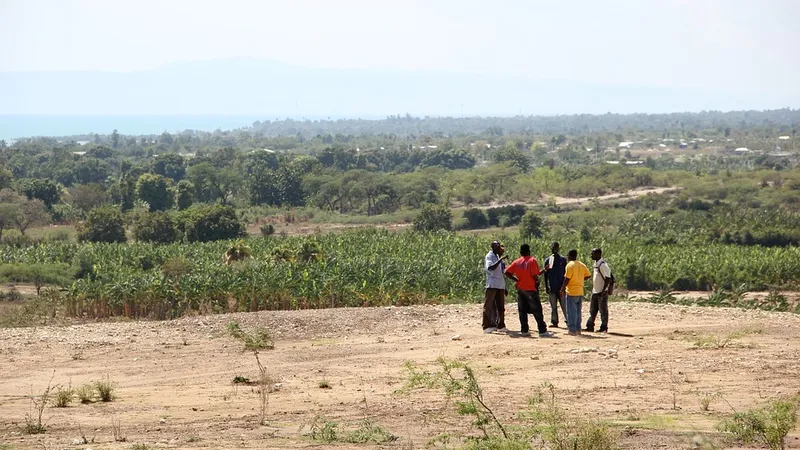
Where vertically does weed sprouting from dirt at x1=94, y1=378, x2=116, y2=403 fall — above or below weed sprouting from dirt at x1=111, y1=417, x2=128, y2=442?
below

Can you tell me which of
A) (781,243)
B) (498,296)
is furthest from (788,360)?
(781,243)

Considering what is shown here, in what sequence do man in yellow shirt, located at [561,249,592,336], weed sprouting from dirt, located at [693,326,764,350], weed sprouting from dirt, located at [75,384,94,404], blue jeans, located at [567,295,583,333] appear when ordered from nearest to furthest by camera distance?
weed sprouting from dirt, located at [75,384,94,404] → weed sprouting from dirt, located at [693,326,764,350] → man in yellow shirt, located at [561,249,592,336] → blue jeans, located at [567,295,583,333]

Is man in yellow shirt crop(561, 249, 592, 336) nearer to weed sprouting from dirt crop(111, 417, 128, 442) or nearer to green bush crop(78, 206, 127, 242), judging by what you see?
weed sprouting from dirt crop(111, 417, 128, 442)

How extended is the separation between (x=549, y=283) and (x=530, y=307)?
65 centimetres

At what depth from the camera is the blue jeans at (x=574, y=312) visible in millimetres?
14508

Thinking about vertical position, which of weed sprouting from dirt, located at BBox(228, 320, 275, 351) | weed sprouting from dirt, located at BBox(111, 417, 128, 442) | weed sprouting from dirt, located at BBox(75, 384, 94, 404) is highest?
weed sprouting from dirt, located at BBox(111, 417, 128, 442)

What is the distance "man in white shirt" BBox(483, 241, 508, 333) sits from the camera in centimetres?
1445

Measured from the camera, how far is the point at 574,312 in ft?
47.8

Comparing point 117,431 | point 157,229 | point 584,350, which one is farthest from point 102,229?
point 117,431

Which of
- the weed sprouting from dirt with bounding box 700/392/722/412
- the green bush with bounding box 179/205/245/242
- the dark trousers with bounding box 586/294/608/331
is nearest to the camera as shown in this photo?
the weed sprouting from dirt with bounding box 700/392/722/412

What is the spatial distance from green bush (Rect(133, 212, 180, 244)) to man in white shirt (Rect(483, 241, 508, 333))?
136 ft

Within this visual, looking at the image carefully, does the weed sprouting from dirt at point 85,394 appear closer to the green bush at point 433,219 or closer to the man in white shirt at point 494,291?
the man in white shirt at point 494,291

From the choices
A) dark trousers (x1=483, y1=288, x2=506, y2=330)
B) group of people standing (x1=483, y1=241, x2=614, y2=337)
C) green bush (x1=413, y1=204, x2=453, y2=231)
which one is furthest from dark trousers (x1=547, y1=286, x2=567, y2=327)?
green bush (x1=413, y1=204, x2=453, y2=231)

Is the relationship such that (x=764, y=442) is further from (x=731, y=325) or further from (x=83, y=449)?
(x=731, y=325)
